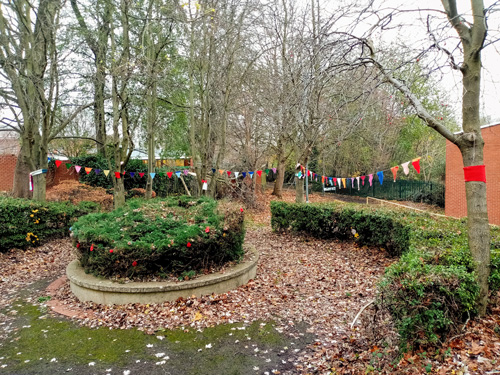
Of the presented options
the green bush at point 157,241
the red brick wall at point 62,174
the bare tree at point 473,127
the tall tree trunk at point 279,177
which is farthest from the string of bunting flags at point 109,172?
the bare tree at point 473,127

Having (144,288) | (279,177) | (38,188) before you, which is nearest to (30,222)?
(38,188)

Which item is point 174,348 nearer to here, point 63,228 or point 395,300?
point 395,300

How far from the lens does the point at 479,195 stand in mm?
3158

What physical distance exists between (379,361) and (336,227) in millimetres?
5546

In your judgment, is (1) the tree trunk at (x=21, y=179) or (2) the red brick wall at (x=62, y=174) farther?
(2) the red brick wall at (x=62, y=174)

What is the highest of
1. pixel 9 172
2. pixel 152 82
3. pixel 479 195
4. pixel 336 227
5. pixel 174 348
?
pixel 152 82

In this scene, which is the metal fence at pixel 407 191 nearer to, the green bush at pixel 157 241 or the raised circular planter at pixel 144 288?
the green bush at pixel 157 241

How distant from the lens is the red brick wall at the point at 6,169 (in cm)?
1513

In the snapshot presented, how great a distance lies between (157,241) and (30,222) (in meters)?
5.08

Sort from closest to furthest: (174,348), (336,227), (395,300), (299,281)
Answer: (395,300) < (174,348) < (299,281) < (336,227)

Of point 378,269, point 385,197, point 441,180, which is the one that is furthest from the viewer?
point 385,197

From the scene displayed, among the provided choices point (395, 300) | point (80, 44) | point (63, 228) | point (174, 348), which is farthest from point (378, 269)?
point (80, 44)

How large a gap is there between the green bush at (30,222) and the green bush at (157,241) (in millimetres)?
3083

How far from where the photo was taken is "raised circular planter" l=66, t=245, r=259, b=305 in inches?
170
